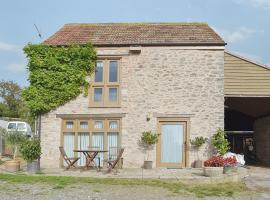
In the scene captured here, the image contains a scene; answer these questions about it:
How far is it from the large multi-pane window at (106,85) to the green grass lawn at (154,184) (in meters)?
5.59

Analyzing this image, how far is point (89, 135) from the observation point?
21016mm

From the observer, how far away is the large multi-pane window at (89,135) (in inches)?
823

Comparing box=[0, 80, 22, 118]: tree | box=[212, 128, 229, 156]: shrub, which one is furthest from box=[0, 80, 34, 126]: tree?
box=[212, 128, 229, 156]: shrub

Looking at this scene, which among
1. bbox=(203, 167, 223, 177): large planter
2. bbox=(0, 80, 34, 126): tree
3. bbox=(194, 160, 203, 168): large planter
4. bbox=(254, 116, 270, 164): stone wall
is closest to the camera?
bbox=(203, 167, 223, 177): large planter

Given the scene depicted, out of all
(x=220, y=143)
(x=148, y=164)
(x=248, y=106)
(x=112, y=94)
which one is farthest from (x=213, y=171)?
(x=248, y=106)

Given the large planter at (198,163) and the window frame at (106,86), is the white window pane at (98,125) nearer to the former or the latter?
the window frame at (106,86)

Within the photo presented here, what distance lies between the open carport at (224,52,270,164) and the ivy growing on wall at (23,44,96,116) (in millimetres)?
6154

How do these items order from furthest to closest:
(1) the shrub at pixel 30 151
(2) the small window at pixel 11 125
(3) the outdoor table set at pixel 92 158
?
(2) the small window at pixel 11 125 < (1) the shrub at pixel 30 151 < (3) the outdoor table set at pixel 92 158

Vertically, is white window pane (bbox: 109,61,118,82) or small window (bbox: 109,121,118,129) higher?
white window pane (bbox: 109,61,118,82)

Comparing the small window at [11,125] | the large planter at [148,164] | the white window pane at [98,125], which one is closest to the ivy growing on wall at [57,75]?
the white window pane at [98,125]

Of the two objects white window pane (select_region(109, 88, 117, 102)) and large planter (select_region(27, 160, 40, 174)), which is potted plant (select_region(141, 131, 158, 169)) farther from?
large planter (select_region(27, 160, 40, 174))

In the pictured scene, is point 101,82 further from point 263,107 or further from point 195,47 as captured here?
point 263,107

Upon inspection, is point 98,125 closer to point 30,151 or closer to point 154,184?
point 30,151

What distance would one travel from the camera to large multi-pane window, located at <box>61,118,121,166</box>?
823 inches
